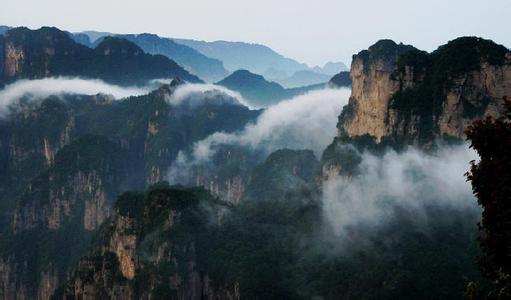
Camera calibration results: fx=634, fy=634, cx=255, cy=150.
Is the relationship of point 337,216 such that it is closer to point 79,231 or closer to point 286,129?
point 79,231

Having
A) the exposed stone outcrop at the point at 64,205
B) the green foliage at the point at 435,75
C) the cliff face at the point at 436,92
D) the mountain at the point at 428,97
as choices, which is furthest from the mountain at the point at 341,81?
the green foliage at the point at 435,75

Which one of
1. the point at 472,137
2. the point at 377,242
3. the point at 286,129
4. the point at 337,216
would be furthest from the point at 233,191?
the point at 472,137

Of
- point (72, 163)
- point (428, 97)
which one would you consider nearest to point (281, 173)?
point (428, 97)

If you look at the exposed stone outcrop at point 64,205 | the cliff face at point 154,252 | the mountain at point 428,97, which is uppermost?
the mountain at point 428,97

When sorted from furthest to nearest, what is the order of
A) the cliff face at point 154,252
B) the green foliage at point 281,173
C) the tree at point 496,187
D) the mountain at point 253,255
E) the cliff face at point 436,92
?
the green foliage at point 281,173
the cliff face at point 154,252
the cliff face at point 436,92
the mountain at point 253,255
the tree at point 496,187

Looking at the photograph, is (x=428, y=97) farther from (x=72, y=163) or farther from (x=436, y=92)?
(x=72, y=163)

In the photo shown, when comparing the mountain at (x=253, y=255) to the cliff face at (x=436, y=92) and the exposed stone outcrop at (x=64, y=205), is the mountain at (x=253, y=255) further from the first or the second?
the exposed stone outcrop at (x=64, y=205)
